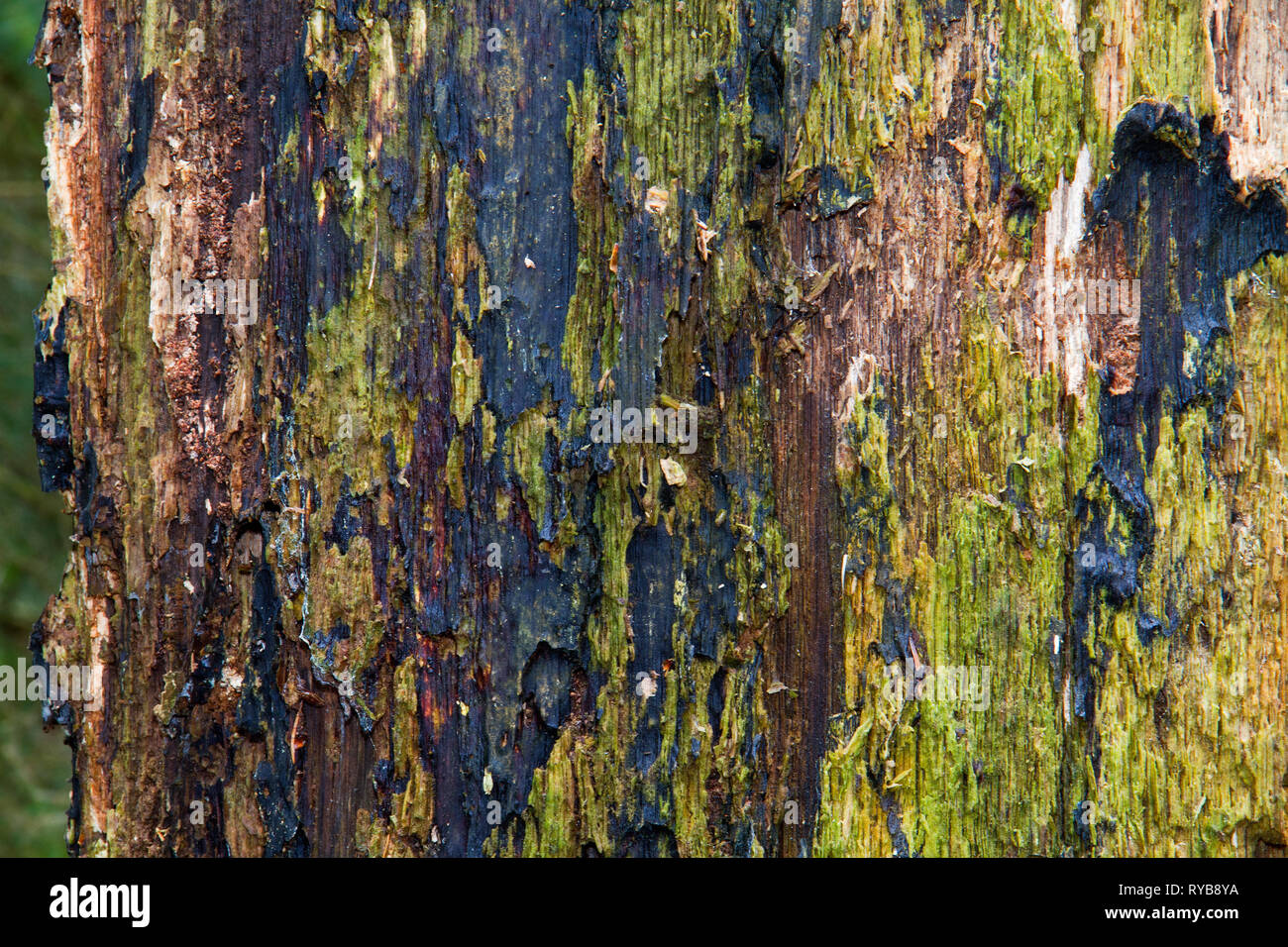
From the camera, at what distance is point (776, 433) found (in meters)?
1.22

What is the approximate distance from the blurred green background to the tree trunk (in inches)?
118

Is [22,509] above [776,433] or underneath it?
above

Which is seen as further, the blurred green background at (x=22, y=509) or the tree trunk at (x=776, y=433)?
the blurred green background at (x=22, y=509)

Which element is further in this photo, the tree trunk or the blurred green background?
the blurred green background

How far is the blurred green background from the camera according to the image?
11.2 feet

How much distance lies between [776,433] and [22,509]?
12.1 feet

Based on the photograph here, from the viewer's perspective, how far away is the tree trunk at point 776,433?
1.19 meters

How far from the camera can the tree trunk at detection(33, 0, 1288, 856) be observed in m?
1.19

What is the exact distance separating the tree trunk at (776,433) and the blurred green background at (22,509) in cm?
299

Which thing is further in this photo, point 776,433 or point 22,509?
point 22,509

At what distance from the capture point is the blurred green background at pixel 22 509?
11.2ft
